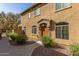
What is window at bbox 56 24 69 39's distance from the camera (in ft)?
39.8

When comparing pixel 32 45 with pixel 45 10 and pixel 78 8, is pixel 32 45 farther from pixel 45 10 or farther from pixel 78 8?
pixel 78 8

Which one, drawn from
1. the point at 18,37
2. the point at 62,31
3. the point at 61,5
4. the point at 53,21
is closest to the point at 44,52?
the point at 18,37

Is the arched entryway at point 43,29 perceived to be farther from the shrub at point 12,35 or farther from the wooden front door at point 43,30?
the shrub at point 12,35

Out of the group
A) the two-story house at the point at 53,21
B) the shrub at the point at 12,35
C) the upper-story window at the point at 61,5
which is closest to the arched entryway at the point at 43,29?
the two-story house at the point at 53,21

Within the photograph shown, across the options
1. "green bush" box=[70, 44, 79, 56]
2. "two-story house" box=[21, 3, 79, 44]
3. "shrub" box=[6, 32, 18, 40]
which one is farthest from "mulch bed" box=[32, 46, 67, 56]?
"shrub" box=[6, 32, 18, 40]

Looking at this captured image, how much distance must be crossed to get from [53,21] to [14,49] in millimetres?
3485

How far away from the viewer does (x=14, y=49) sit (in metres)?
11.7

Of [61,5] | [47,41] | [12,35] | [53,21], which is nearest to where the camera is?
[12,35]

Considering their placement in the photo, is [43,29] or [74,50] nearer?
[74,50]

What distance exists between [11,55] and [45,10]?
4.37 meters

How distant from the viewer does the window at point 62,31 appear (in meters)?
12.1

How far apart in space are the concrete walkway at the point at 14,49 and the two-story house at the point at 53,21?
69 centimetres

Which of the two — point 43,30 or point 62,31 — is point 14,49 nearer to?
point 43,30

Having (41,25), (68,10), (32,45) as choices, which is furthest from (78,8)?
(32,45)
